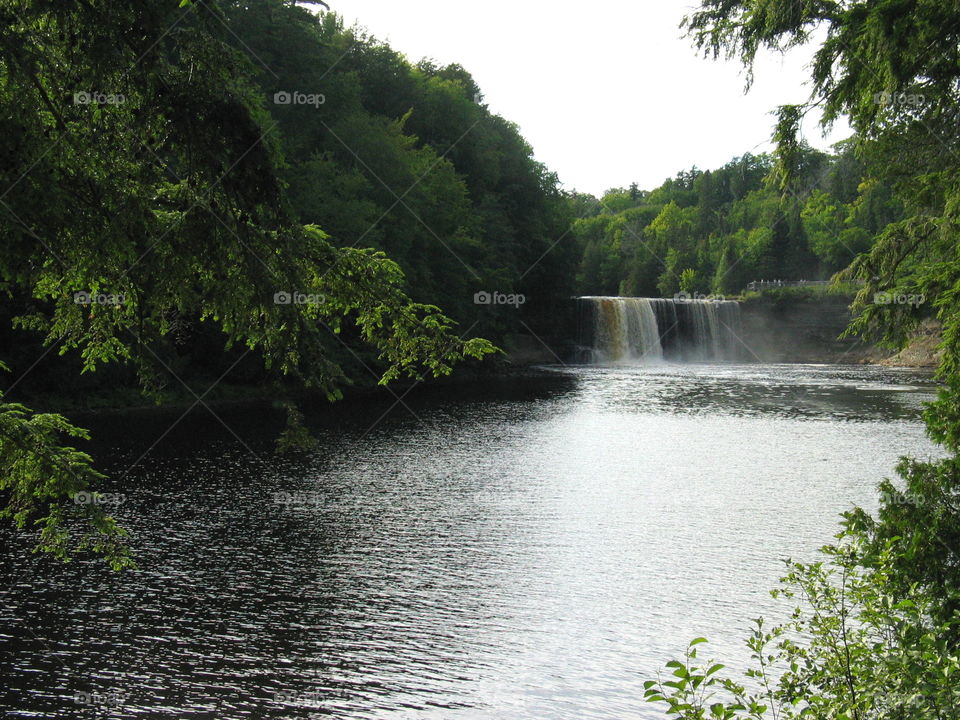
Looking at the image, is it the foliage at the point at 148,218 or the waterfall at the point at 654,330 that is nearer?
the foliage at the point at 148,218

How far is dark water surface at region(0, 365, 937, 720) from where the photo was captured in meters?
9.01

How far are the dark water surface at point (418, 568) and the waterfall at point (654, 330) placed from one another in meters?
32.3

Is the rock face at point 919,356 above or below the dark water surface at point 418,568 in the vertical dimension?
above

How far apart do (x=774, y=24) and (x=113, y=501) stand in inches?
543

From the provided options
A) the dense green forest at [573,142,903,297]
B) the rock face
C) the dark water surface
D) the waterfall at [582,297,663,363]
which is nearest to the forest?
the dark water surface

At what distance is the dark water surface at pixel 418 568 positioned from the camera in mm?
9008

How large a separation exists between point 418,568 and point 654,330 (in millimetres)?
49518

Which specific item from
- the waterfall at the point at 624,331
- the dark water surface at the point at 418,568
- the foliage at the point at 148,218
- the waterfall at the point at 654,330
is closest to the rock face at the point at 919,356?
the waterfall at the point at 654,330

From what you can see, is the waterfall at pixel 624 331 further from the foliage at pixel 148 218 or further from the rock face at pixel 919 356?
the foliage at pixel 148 218

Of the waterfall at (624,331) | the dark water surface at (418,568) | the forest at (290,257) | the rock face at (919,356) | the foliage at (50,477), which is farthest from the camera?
the waterfall at (624,331)

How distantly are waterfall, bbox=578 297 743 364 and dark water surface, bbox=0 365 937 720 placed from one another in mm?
32305

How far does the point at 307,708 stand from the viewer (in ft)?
28.0

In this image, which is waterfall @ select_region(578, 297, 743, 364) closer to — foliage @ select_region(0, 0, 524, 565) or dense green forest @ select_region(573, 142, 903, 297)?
dense green forest @ select_region(573, 142, 903, 297)

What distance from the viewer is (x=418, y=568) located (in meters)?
12.9
